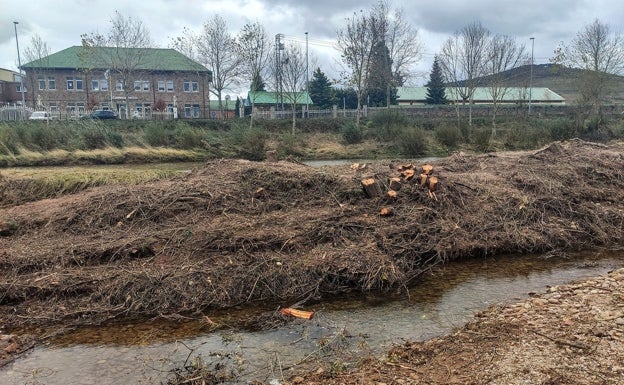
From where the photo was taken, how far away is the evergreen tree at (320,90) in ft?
192

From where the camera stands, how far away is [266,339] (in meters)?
5.97

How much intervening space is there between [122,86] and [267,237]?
56276 millimetres

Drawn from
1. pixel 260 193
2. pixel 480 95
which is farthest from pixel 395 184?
pixel 480 95

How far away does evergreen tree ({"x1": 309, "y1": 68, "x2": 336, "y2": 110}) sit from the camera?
58.6 m

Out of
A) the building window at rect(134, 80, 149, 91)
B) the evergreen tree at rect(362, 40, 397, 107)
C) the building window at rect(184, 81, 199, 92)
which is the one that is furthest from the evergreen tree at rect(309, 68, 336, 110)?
the building window at rect(134, 80, 149, 91)

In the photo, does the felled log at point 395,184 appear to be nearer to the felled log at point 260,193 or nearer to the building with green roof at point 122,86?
the felled log at point 260,193

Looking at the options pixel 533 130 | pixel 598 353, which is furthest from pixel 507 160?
pixel 533 130

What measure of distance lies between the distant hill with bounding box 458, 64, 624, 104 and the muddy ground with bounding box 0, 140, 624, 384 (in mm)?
36873

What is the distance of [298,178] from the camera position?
10.6m

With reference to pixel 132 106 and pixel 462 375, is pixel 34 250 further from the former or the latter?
A: pixel 132 106

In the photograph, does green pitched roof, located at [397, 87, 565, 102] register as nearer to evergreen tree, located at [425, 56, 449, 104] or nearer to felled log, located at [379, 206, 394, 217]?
evergreen tree, located at [425, 56, 449, 104]

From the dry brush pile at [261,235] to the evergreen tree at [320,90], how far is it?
47.1 metres

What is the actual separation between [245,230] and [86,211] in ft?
11.4

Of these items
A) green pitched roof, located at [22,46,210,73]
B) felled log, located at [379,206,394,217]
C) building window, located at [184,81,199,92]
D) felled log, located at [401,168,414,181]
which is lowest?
felled log, located at [379,206,394,217]
